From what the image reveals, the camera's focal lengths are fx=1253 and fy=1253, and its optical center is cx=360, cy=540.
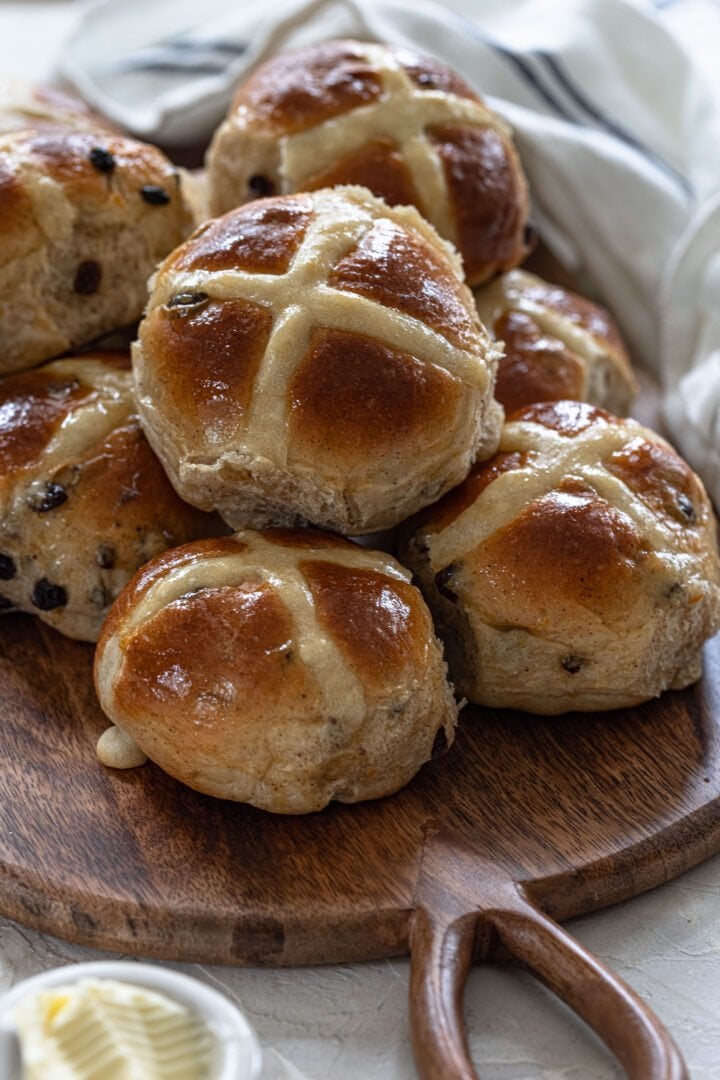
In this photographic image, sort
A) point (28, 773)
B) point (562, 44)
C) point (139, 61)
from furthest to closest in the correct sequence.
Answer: point (139, 61)
point (562, 44)
point (28, 773)

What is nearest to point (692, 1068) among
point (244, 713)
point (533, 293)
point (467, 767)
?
point (467, 767)

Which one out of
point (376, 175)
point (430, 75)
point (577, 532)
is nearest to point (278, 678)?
point (577, 532)

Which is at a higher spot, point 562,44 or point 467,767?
point 562,44

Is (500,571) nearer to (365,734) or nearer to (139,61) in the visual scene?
(365,734)

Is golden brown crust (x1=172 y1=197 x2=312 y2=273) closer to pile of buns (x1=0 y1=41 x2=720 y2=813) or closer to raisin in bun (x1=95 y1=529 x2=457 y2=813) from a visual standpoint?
pile of buns (x1=0 y1=41 x2=720 y2=813)

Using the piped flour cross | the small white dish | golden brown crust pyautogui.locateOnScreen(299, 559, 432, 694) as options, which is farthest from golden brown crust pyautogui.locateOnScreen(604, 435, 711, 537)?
the small white dish

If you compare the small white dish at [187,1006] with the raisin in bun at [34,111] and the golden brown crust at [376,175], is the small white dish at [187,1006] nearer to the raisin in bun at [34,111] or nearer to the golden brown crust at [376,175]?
the golden brown crust at [376,175]

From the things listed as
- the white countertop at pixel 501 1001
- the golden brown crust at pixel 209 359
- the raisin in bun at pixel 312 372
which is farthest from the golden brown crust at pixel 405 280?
the white countertop at pixel 501 1001
